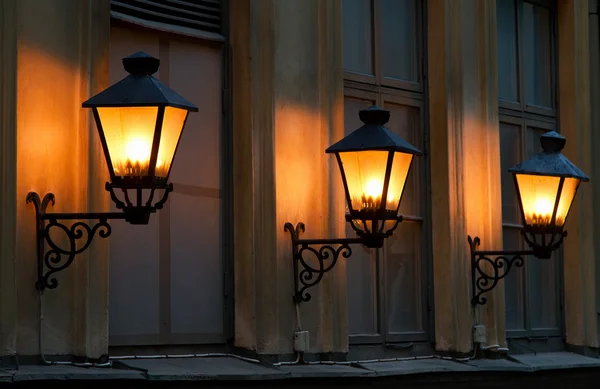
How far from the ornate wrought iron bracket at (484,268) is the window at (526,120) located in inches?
26.1

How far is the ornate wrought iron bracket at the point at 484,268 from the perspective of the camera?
9.61 meters

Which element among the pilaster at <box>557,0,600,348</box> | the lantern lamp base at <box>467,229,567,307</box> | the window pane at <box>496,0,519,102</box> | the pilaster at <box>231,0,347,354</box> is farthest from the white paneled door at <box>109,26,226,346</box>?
the pilaster at <box>557,0,600,348</box>

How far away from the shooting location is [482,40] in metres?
10.2

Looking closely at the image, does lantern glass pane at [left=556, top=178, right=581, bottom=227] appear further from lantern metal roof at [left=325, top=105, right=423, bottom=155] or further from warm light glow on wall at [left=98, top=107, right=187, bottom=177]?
warm light glow on wall at [left=98, top=107, right=187, bottom=177]

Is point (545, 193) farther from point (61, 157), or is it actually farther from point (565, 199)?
point (61, 157)

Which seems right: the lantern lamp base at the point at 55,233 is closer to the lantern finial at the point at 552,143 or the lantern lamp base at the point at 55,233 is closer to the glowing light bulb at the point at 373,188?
the glowing light bulb at the point at 373,188

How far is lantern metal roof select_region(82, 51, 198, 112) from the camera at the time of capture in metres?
6.34

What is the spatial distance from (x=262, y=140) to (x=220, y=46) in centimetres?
63

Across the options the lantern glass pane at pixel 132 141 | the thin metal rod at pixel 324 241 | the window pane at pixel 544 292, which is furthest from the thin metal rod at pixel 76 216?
the window pane at pixel 544 292

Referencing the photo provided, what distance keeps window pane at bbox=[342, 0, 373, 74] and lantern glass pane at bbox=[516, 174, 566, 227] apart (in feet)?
4.17

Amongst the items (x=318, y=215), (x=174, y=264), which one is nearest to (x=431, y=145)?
(x=318, y=215)

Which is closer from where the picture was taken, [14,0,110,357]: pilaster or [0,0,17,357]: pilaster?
[0,0,17,357]: pilaster

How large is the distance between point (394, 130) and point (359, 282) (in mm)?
1156

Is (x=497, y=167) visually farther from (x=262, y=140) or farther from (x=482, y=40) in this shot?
(x=262, y=140)
